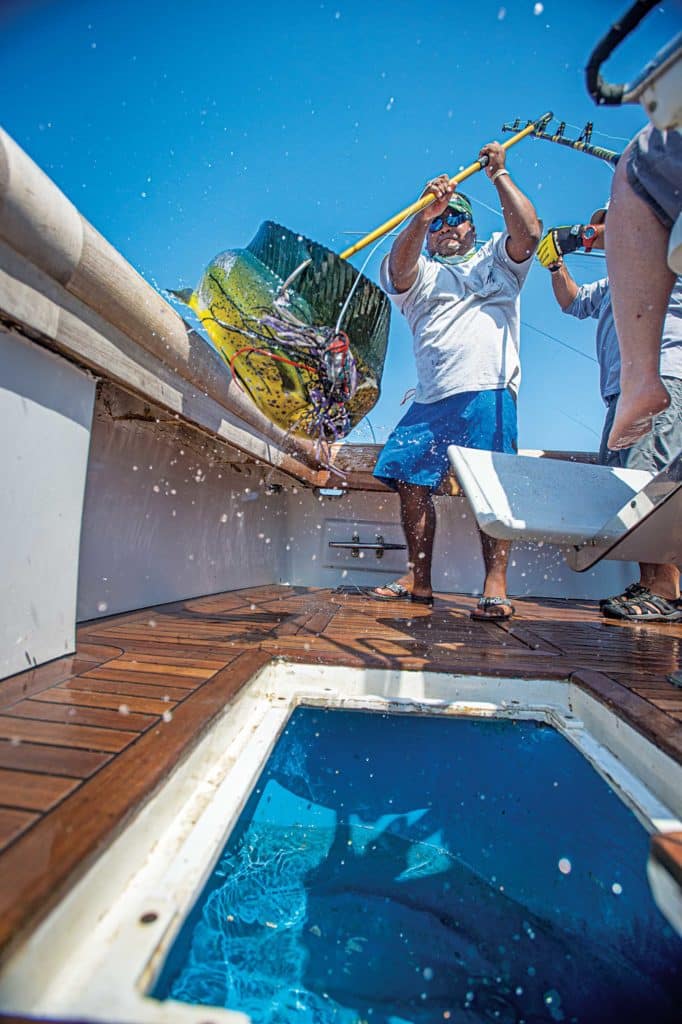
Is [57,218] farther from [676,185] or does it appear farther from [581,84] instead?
[676,185]

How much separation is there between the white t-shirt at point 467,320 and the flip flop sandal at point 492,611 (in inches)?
38.2

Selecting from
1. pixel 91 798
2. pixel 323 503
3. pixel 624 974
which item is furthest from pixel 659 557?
pixel 323 503

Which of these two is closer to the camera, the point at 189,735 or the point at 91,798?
the point at 91,798

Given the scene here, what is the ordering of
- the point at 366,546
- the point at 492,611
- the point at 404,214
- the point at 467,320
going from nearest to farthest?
the point at 404,214, the point at 492,611, the point at 467,320, the point at 366,546

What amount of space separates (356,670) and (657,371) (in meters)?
0.98

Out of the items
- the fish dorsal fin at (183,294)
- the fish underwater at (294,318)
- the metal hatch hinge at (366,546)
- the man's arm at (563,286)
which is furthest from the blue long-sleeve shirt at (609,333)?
the metal hatch hinge at (366,546)

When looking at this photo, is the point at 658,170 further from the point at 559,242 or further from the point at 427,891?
the point at 559,242

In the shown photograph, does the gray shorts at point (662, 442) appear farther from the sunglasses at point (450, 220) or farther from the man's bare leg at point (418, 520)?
the sunglasses at point (450, 220)

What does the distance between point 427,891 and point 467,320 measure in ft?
7.46

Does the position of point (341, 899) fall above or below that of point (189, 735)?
below

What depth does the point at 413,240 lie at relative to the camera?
2252 millimetres

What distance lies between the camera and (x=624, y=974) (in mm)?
736

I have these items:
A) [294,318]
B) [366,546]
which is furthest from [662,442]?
[366,546]

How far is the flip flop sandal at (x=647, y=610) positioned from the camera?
7.79 feet
